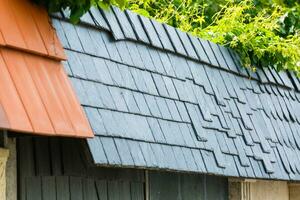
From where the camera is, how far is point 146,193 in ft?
19.2

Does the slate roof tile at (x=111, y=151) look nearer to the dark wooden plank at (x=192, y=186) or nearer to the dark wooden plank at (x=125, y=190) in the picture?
the dark wooden plank at (x=125, y=190)

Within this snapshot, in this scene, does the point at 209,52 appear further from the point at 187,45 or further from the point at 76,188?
the point at 76,188

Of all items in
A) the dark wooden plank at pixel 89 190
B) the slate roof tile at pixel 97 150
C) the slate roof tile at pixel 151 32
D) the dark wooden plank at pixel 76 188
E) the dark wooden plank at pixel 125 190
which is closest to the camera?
the slate roof tile at pixel 97 150

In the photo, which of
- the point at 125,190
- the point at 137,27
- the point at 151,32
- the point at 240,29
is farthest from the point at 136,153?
the point at 240,29

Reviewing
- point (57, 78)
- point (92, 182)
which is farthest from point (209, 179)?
point (57, 78)

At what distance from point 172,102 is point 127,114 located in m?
0.79

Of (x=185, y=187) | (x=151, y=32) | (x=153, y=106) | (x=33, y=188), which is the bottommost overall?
(x=33, y=188)

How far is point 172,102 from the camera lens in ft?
19.0

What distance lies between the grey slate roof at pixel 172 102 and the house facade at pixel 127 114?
11 mm

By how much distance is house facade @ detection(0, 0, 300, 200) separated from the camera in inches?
167

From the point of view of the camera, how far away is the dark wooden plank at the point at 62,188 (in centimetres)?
478

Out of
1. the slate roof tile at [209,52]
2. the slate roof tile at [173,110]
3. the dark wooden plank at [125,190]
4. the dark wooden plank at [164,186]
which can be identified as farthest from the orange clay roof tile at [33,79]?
the slate roof tile at [209,52]

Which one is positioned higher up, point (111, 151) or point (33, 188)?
point (111, 151)

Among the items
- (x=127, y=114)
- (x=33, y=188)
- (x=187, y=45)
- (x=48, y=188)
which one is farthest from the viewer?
(x=187, y=45)
